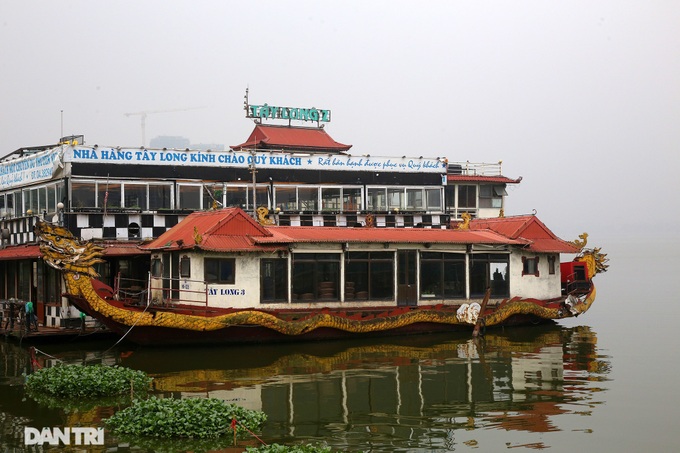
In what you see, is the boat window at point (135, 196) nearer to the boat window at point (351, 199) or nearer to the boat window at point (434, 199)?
the boat window at point (351, 199)

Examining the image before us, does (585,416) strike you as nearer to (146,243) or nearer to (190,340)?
(190,340)

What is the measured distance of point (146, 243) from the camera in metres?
29.9

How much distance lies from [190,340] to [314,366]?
14.3ft

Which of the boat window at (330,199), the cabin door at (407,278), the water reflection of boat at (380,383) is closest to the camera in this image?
the water reflection of boat at (380,383)

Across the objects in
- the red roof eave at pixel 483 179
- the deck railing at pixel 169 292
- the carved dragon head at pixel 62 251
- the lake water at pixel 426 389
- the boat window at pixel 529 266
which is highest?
the red roof eave at pixel 483 179

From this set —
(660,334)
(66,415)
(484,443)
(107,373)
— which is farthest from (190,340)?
(660,334)

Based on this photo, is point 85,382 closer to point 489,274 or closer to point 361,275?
point 361,275

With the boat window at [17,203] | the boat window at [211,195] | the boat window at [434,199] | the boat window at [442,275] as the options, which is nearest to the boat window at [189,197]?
the boat window at [211,195]

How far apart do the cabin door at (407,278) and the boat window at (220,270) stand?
5.81 m

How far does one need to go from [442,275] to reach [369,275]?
2846 millimetres

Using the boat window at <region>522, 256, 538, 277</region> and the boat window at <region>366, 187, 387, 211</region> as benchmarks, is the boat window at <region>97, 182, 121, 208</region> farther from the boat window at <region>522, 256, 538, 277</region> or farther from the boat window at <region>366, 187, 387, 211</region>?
the boat window at <region>522, 256, 538, 277</region>

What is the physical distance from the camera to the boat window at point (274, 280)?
26.2 metres

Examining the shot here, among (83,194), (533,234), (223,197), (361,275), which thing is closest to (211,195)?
(223,197)

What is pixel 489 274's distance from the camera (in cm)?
3012
